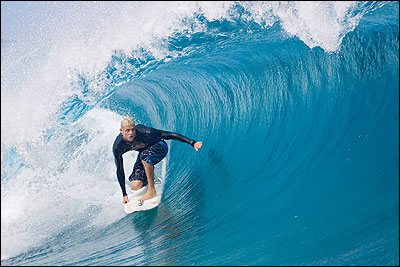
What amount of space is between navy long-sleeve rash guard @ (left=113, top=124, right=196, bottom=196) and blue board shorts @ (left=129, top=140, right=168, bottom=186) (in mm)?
64

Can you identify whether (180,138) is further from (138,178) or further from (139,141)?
(138,178)

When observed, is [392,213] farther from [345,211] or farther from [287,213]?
[287,213]

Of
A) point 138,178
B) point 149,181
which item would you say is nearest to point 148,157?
point 149,181

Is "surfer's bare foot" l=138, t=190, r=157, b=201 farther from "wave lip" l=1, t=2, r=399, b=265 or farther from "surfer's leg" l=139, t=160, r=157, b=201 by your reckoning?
"wave lip" l=1, t=2, r=399, b=265

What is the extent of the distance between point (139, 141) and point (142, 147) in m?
0.10

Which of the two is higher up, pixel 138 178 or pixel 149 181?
pixel 138 178

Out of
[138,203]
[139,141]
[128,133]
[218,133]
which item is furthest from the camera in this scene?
[218,133]

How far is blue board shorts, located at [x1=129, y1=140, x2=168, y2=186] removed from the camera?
5465 mm

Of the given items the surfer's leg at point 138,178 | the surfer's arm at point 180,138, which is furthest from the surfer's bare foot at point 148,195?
the surfer's arm at point 180,138

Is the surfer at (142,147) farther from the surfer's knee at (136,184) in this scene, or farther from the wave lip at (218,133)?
the wave lip at (218,133)

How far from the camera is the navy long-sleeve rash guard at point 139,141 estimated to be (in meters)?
5.32

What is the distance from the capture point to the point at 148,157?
17.9 ft

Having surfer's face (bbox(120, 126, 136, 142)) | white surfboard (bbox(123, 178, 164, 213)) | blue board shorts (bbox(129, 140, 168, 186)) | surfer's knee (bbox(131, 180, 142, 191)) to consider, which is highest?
surfer's face (bbox(120, 126, 136, 142))

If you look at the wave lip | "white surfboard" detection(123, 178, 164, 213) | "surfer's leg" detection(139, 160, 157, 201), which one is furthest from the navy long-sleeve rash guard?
the wave lip
